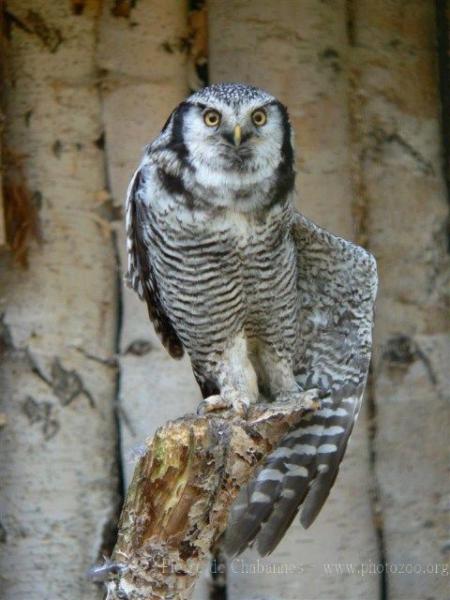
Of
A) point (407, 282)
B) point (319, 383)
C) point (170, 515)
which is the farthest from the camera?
point (407, 282)

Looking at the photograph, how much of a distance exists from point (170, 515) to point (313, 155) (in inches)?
Answer: 68.1

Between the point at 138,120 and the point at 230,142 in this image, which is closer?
the point at 230,142

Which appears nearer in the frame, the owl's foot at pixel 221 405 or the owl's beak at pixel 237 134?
the owl's beak at pixel 237 134

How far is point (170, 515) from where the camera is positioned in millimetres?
3201

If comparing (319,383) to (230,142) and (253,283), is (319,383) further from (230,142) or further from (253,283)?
(230,142)

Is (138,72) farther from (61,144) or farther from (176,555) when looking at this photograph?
(176,555)

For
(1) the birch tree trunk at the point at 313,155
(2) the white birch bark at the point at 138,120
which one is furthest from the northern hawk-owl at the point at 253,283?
(1) the birch tree trunk at the point at 313,155

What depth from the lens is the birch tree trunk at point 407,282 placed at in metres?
4.53

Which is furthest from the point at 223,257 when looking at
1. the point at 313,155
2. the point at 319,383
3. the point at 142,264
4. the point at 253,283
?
the point at 313,155

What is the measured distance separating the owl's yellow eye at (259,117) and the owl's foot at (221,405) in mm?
844

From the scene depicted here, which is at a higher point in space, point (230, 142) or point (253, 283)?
point (230, 142)

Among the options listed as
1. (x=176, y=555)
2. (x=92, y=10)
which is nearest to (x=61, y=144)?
(x=92, y=10)

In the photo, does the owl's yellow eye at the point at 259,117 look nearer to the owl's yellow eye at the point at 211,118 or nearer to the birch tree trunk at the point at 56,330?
the owl's yellow eye at the point at 211,118

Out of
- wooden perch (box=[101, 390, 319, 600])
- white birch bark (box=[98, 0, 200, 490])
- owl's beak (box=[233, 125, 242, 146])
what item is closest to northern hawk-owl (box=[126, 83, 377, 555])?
owl's beak (box=[233, 125, 242, 146])
